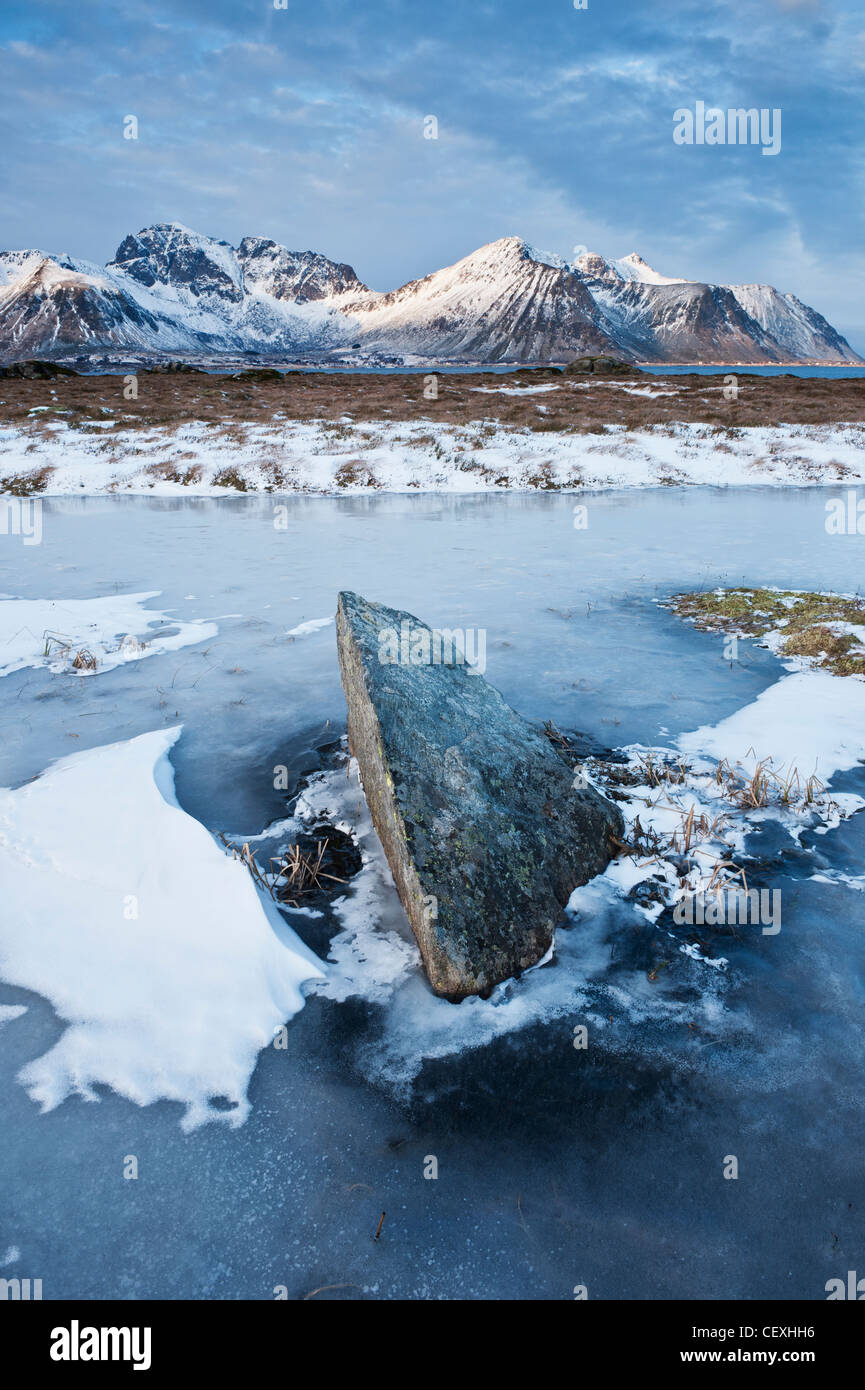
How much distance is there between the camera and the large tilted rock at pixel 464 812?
3.75 m

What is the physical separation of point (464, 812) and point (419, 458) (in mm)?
24419

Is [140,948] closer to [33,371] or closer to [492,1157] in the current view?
[492,1157]

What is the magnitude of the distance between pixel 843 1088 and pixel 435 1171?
183cm

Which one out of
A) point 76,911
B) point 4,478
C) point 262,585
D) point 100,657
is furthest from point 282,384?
point 76,911

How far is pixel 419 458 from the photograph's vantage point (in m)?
26.6

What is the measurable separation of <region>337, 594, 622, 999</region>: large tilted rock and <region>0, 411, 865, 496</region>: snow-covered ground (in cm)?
2051

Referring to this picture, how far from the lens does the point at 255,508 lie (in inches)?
816

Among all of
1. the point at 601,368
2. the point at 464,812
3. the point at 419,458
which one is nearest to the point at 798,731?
the point at 464,812

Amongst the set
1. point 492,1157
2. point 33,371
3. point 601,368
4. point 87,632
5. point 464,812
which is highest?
point 601,368

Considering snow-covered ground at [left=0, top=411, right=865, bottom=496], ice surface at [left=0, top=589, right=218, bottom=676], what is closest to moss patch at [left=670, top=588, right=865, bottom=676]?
ice surface at [left=0, top=589, right=218, bottom=676]

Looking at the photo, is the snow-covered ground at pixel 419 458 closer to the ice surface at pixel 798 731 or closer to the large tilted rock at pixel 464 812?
the ice surface at pixel 798 731

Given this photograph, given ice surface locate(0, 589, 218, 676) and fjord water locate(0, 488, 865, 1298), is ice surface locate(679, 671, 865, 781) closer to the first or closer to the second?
fjord water locate(0, 488, 865, 1298)

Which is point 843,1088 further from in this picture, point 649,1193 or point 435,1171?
point 435,1171

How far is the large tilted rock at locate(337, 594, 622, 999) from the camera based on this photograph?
12.3 ft
